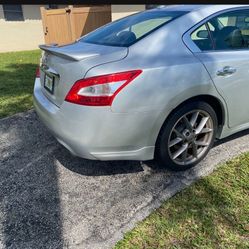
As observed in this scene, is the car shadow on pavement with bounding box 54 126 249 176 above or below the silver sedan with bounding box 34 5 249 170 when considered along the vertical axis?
below

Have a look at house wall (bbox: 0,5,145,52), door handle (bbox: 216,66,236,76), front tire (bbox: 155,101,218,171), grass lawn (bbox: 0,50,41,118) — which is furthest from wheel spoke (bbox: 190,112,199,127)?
house wall (bbox: 0,5,145,52)

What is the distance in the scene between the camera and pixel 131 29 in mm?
3137

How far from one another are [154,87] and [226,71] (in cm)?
87

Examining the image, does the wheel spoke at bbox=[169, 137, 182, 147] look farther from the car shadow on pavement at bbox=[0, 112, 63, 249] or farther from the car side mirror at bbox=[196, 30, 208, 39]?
the car shadow on pavement at bbox=[0, 112, 63, 249]

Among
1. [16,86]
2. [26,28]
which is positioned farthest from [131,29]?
[26,28]

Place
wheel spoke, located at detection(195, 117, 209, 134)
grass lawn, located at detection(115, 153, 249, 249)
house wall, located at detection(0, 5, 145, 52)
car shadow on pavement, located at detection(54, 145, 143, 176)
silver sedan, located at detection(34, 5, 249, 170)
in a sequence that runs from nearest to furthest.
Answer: grass lawn, located at detection(115, 153, 249, 249)
silver sedan, located at detection(34, 5, 249, 170)
wheel spoke, located at detection(195, 117, 209, 134)
car shadow on pavement, located at detection(54, 145, 143, 176)
house wall, located at detection(0, 5, 145, 52)

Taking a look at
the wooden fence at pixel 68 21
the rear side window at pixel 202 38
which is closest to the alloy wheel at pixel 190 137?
the rear side window at pixel 202 38

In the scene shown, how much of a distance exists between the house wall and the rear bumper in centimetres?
1201

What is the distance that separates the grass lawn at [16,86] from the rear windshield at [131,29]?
2328 mm

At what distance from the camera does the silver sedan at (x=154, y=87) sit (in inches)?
97.1

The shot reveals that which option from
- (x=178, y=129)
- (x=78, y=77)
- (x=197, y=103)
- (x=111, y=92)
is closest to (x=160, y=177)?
(x=178, y=129)

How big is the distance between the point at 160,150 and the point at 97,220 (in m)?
0.86

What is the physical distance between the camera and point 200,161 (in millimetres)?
3230

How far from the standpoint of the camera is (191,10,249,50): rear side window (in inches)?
115
